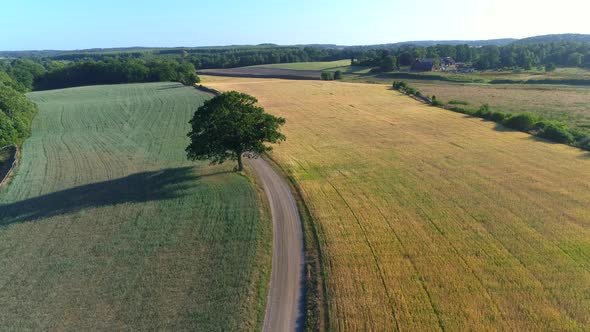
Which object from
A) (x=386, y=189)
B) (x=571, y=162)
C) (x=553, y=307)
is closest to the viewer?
(x=553, y=307)

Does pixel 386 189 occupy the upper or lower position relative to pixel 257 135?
lower

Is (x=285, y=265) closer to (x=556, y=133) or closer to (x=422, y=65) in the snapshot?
(x=556, y=133)

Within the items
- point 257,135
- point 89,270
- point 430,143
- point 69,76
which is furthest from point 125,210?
point 69,76

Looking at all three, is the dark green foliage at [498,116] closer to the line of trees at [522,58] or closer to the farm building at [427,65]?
the line of trees at [522,58]

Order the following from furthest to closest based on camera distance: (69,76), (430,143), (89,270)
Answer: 1. (69,76)
2. (430,143)
3. (89,270)

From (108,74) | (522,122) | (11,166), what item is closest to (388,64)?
(522,122)

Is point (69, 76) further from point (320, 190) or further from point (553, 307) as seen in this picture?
point (553, 307)
